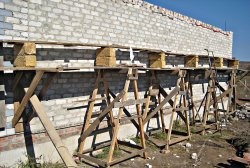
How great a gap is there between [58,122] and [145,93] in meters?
3.10

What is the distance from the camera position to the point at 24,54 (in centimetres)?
495

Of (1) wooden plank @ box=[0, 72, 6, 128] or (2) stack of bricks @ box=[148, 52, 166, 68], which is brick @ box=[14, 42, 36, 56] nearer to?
(1) wooden plank @ box=[0, 72, 6, 128]

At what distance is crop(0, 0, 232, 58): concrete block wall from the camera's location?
540cm

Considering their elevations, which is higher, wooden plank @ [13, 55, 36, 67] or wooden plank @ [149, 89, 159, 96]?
wooden plank @ [13, 55, 36, 67]

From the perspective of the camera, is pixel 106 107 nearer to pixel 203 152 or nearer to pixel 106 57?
pixel 106 57

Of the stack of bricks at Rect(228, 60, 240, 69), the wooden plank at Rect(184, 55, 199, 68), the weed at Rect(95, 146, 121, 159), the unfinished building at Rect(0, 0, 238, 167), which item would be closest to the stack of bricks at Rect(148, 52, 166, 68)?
the unfinished building at Rect(0, 0, 238, 167)

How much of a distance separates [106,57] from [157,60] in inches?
83.0

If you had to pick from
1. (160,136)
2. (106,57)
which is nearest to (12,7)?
(106,57)

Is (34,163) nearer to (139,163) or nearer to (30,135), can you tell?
(30,135)

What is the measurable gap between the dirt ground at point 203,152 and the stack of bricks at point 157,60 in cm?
217

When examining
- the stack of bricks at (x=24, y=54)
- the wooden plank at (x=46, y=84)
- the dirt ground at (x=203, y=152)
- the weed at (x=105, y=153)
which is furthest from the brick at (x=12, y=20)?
the weed at (x=105, y=153)

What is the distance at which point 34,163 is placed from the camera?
548cm

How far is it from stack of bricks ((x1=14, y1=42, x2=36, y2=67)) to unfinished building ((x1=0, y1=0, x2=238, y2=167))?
0.02 m

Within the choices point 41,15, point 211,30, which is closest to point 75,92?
point 41,15
